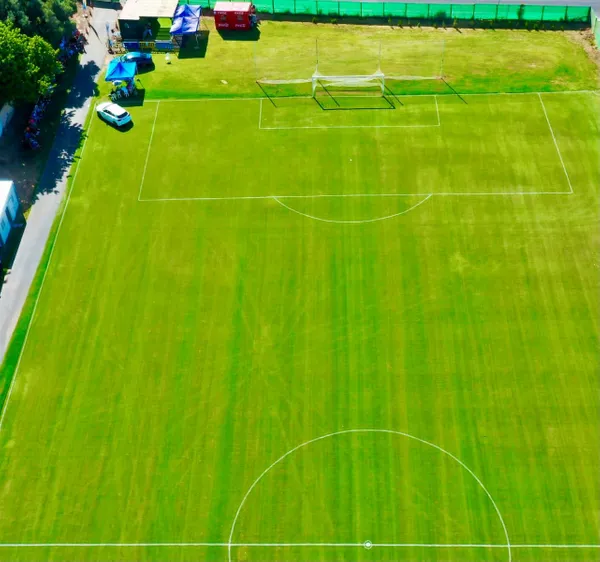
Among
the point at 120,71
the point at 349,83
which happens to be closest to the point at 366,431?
the point at 349,83

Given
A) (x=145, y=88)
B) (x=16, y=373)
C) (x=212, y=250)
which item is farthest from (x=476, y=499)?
(x=145, y=88)

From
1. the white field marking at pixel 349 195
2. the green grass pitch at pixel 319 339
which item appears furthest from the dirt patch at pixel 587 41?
the white field marking at pixel 349 195

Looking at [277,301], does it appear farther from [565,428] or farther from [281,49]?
[281,49]

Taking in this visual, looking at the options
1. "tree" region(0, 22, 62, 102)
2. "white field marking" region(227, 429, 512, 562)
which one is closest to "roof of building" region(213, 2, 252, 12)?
"tree" region(0, 22, 62, 102)

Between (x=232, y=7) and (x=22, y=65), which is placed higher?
(x=22, y=65)

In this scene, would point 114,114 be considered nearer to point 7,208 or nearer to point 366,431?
point 7,208

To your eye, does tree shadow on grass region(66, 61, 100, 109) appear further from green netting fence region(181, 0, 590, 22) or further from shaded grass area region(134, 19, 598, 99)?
green netting fence region(181, 0, 590, 22)
